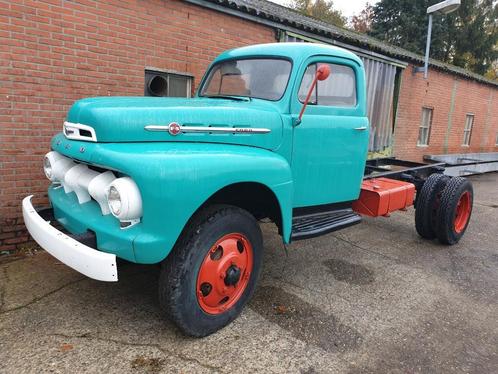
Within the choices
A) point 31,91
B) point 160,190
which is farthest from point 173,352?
point 31,91

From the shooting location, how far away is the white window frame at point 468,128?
13.8m

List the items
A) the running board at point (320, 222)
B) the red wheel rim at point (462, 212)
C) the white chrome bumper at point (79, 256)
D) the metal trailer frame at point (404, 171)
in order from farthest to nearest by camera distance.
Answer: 1. the red wheel rim at point (462, 212)
2. the metal trailer frame at point (404, 171)
3. the running board at point (320, 222)
4. the white chrome bumper at point (79, 256)

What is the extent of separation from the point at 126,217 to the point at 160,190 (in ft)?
0.84

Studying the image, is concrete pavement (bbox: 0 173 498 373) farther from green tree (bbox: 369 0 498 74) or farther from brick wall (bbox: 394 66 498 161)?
green tree (bbox: 369 0 498 74)

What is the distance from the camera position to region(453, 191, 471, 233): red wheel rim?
520 cm

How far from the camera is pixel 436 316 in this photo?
3.25 m

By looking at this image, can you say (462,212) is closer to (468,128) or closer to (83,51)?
(83,51)

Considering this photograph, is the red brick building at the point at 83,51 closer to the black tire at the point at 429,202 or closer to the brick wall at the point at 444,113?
the black tire at the point at 429,202

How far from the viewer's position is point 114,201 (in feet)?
7.46

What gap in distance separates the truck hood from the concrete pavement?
1.39 meters

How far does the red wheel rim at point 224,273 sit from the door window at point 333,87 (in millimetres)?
1441

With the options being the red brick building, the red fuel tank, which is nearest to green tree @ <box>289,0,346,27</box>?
the red brick building

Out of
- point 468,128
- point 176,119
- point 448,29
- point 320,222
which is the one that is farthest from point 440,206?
point 448,29

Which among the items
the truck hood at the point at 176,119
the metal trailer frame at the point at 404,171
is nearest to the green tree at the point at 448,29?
the metal trailer frame at the point at 404,171
